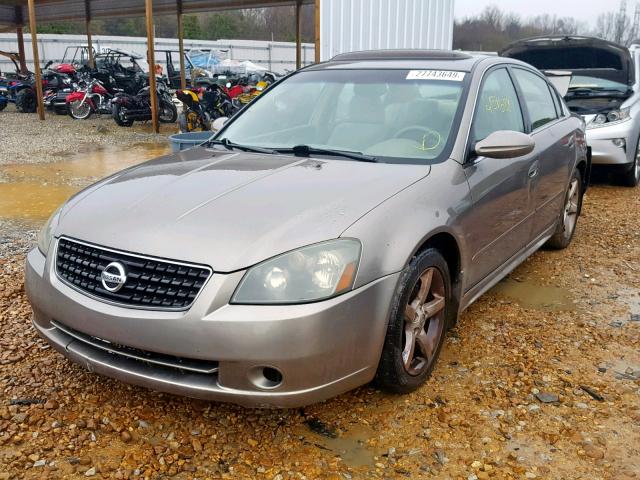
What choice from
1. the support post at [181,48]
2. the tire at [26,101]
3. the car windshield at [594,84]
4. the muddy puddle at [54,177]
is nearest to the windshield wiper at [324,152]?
the muddy puddle at [54,177]

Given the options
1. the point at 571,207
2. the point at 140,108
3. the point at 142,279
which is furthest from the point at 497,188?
the point at 140,108

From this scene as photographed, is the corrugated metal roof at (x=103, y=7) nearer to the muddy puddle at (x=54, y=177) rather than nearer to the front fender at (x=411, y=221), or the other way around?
the muddy puddle at (x=54, y=177)

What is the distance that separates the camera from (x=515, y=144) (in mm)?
3193

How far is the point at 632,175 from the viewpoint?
25.2ft

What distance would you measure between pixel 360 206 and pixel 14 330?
2.28 m

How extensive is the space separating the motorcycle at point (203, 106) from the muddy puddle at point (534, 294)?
28.3ft

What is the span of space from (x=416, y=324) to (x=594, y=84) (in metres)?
6.92

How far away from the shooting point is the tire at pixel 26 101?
56.1 feet

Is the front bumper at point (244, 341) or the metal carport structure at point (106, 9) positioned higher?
the metal carport structure at point (106, 9)

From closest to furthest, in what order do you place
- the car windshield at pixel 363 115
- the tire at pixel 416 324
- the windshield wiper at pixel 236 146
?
the tire at pixel 416 324 < the car windshield at pixel 363 115 < the windshield wiper at pixel 236 146

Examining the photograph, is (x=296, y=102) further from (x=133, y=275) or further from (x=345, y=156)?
(x=133, y=275)

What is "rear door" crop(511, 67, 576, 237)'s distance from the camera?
415 cm

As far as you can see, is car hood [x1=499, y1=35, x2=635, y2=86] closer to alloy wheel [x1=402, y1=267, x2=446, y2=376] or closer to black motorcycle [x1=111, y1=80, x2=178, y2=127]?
alloy wheel [x1=402, y1=267, x2=446, y2=376]

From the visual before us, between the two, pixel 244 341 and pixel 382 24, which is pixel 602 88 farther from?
pixel 244 341
